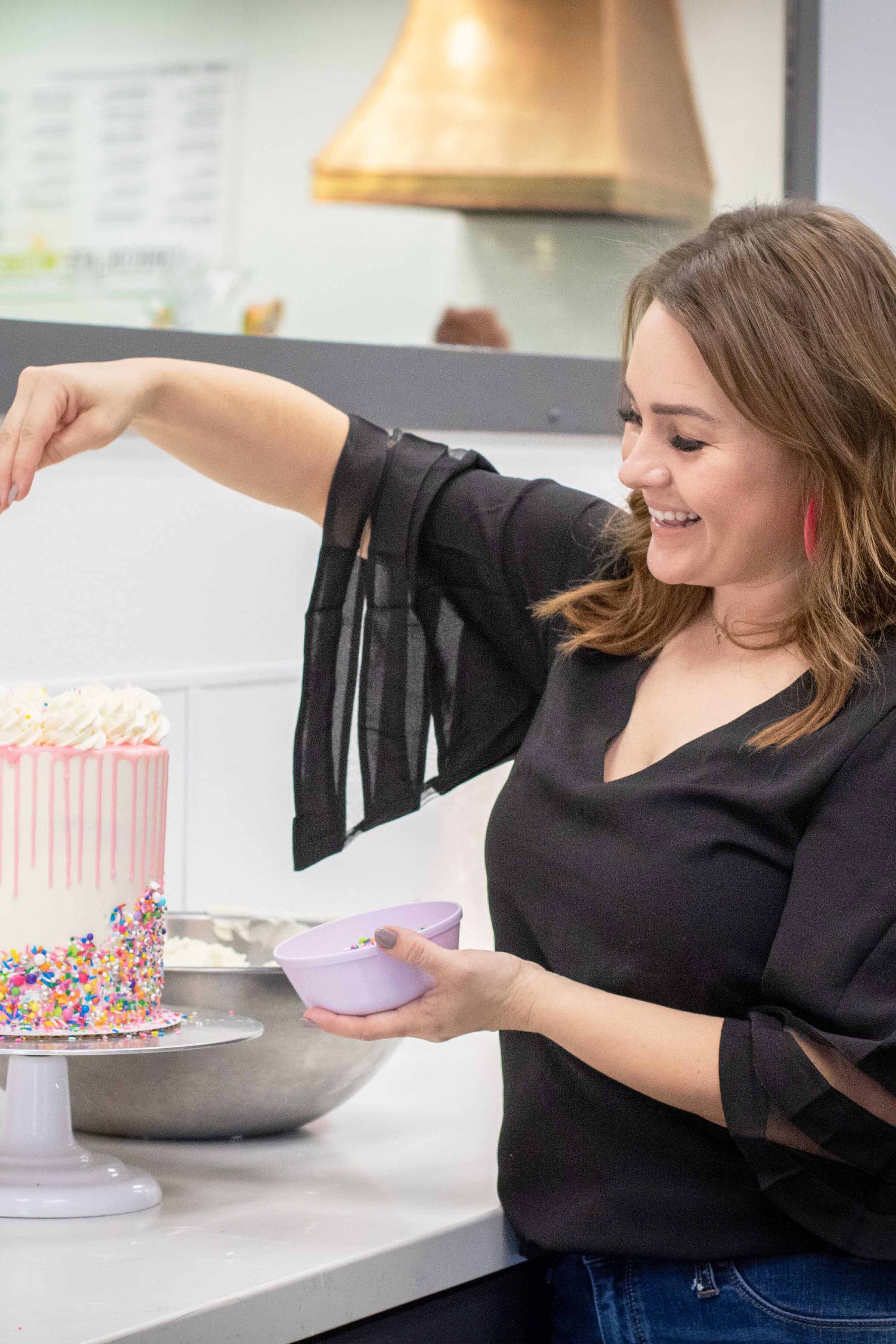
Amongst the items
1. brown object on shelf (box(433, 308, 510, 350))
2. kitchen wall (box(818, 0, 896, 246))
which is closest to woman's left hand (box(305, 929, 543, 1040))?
kitchen wall (box(818, 0, 896, 246))

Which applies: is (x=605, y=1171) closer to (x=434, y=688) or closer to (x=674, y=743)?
(x=674, y=743)

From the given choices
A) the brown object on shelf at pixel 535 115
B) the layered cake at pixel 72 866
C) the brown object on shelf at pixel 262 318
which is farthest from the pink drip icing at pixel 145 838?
the brown object on shelf at pixel 535 115

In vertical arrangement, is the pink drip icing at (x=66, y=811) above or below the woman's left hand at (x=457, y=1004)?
above

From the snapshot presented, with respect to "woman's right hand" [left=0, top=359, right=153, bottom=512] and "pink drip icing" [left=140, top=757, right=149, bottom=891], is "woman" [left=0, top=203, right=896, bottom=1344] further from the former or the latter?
"pink drip icing" [left=140, top=757, right=149, bottom=891]

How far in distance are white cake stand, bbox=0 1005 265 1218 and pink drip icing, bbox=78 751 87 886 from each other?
0.12m

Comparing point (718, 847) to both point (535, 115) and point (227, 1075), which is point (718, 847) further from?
point (535, 115)

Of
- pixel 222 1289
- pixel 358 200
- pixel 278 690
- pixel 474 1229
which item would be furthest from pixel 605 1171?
pixel 358 200

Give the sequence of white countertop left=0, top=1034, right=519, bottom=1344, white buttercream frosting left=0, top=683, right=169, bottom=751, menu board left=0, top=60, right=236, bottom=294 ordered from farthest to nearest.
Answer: menu board left=0, top=60, right=236, bottom=294 → white buttercream frosting left=0, top=683, right=169, bottom=751 → white countertop left=0, top=1034, right=519, bottom=1344

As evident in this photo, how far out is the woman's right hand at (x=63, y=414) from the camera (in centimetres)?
110

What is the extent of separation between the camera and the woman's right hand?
→ 43.1 inches

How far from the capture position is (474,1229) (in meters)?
1.11

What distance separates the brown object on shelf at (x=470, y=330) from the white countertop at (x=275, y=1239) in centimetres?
200

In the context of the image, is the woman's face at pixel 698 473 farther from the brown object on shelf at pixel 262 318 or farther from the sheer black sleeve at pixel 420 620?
the brown object on shelf at pixel 262 318

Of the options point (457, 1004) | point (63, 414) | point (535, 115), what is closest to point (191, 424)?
point (63, 414)
